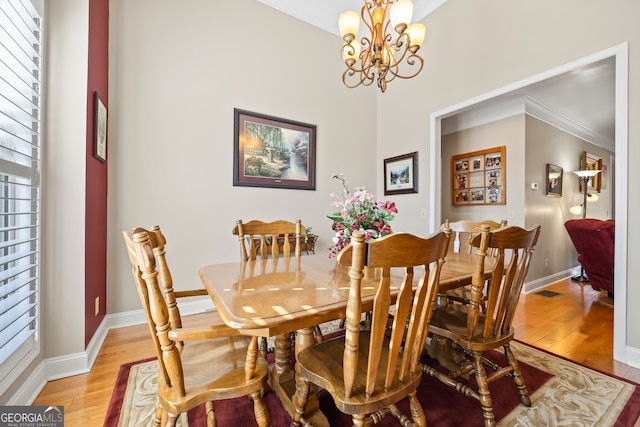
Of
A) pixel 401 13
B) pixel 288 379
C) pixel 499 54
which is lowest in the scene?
pixel 288 379

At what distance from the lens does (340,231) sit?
155 centimetres

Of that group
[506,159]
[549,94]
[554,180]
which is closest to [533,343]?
[506,159]

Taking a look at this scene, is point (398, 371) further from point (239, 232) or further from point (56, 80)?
point (56, 80)

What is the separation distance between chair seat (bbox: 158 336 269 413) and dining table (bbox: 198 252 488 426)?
0.59ft

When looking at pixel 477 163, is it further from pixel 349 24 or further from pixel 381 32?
pixel 349 24

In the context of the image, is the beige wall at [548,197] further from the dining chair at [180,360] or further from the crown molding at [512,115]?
the dining chair at [180,360]

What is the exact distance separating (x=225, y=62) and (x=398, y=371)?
312cm

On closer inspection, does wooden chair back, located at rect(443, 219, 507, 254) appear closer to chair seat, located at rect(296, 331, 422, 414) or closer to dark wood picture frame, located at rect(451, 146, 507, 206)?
chair seat, located at rect(296, 331, 422, 414)

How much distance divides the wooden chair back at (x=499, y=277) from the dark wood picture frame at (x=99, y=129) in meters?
2.42

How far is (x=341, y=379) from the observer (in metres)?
0.98

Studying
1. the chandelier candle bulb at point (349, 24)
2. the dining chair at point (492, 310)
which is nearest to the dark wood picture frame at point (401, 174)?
the chandelier candle bulb at point (349, 24)

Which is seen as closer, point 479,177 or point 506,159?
point 506,159

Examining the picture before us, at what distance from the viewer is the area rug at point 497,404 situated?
1.32m

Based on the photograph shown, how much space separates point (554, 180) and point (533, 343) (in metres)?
3.09
